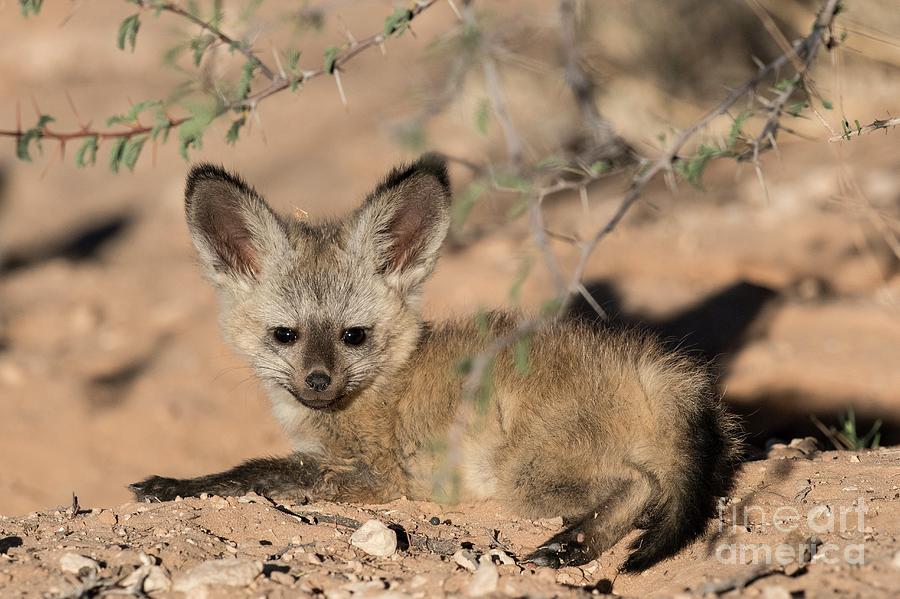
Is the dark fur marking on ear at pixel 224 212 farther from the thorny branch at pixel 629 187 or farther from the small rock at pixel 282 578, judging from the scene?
the small rock at pixel 282 578

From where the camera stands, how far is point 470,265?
8477 mm

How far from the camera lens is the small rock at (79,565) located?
3.19 metres

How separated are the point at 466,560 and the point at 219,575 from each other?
87 cm

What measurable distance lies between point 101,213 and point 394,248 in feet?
21.2

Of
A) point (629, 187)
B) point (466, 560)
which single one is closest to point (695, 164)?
point (629, 187)

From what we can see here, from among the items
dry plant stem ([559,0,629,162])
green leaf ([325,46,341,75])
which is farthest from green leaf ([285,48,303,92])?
dry plant stem ([559,0,629,162])

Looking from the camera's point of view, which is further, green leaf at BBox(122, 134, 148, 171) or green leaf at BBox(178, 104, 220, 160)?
green leaf at BBox(122, 134, 148, 171)

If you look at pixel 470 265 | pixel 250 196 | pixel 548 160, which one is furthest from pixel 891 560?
pixel 470 265

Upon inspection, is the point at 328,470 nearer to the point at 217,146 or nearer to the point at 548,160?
the point at 548,160

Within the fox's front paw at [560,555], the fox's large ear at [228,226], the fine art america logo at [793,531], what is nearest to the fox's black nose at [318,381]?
the fox's large ear at [228,226]

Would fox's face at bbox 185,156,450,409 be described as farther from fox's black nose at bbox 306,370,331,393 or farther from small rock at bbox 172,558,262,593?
small rock at bbox 172,558,262,593

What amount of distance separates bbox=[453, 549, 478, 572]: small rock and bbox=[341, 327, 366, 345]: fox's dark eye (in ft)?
4.99

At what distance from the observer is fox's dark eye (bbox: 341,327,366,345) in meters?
4.75

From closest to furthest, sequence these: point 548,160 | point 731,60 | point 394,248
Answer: point 548,160 → point 394,248 → point 731,60
